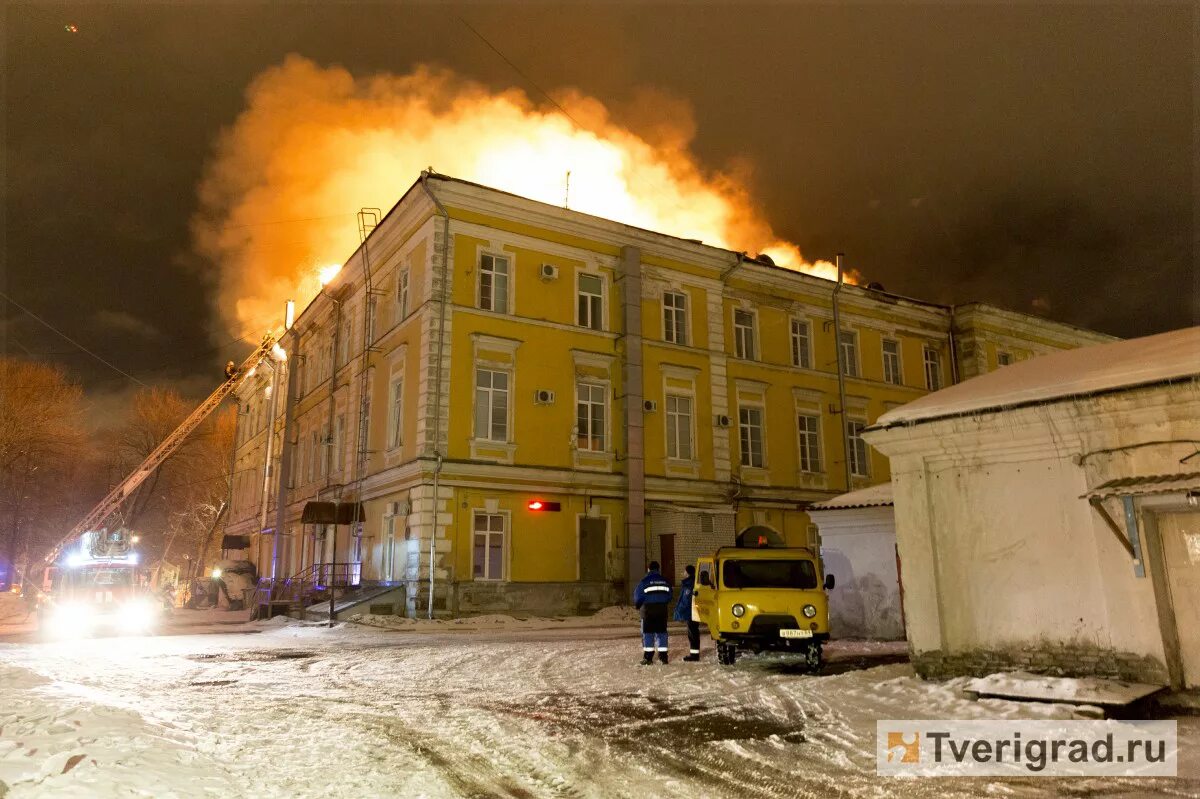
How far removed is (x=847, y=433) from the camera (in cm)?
3077

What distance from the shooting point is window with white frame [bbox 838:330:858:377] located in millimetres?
31938

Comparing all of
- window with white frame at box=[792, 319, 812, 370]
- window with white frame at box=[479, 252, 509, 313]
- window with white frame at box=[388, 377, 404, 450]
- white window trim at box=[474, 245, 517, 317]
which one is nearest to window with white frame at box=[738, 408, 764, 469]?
window with white frame at box=[792, 319, 812, 370]

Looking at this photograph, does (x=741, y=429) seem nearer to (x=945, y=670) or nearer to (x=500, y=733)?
(x=945, y=670)

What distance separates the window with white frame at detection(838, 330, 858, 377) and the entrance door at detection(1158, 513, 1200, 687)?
23.2m

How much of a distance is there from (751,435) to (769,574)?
16223 mm

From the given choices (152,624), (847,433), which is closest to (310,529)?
(152,624)

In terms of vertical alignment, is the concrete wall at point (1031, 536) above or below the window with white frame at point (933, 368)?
below

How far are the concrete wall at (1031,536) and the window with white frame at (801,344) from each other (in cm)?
2034

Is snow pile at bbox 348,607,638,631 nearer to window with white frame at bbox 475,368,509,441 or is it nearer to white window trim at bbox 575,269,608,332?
window with white frame at bbox 475,368,509,441

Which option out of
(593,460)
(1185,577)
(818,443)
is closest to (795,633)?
(1185,577)

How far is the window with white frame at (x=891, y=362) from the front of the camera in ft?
109

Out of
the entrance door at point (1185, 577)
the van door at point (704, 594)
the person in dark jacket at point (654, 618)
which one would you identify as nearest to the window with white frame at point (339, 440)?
the van door at point (704, 594)

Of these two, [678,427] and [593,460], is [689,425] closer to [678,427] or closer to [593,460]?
[678,427]

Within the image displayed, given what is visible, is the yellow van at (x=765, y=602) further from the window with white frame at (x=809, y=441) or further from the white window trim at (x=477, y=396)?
the window with white frame at (x=809, y=441)
